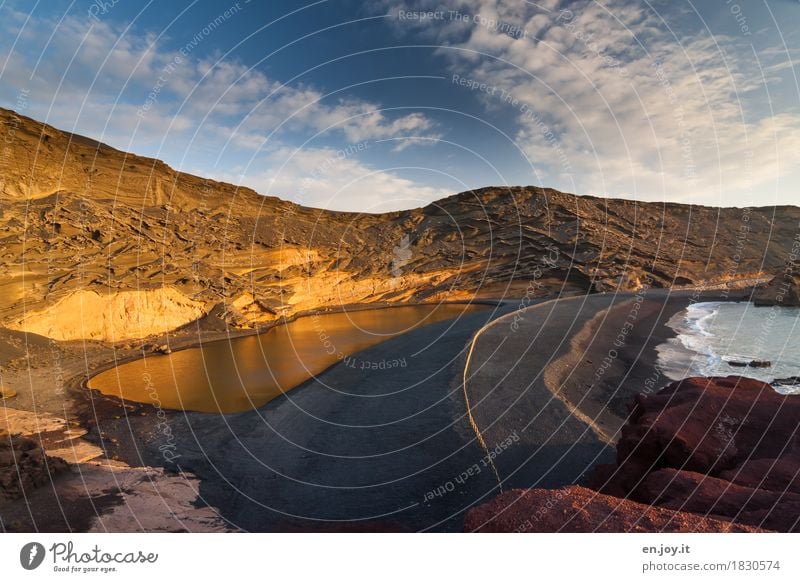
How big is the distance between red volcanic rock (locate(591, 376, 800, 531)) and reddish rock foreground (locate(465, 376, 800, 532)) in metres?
0.01

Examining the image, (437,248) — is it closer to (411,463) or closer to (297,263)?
(297,263)

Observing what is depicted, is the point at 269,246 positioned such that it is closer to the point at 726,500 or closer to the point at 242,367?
the point at 242,367

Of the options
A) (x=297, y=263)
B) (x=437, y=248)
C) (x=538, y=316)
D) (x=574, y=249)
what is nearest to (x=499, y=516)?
(x=538, y=316)

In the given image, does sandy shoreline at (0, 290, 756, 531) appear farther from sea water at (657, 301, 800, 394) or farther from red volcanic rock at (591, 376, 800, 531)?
red volcanic rock at (591, 376, 800, 531)

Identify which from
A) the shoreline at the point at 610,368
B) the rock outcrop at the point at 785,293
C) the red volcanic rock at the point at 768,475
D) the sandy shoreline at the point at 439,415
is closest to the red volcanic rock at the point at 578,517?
the red volcanic rock at the point at 768,475

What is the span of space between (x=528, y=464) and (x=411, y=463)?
3.63 meters

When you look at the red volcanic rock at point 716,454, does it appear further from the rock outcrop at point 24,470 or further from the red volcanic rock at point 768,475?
the rock outcrop at point 24,470

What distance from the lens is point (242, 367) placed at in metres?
26.3

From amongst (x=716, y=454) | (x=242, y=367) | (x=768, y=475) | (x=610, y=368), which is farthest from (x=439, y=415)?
(x=242, y=367)

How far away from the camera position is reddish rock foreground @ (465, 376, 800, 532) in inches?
189

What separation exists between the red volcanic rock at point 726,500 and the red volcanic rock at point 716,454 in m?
0.01

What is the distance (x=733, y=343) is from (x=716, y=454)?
27.3 metres

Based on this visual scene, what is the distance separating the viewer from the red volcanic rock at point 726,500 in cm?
482

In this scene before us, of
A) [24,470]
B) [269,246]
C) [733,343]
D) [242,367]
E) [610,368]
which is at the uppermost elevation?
[269,246]
